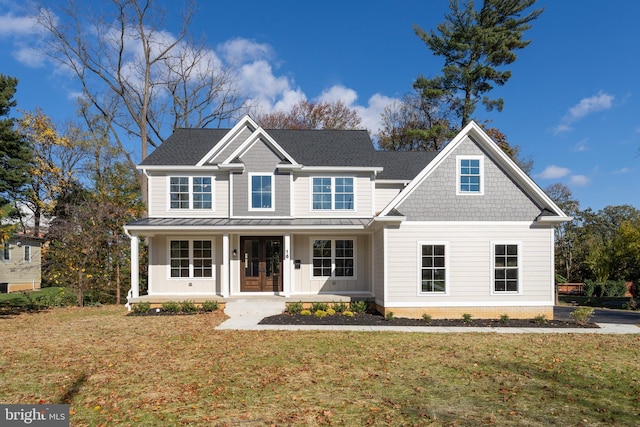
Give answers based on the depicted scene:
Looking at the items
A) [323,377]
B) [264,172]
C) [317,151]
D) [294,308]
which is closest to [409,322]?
[294,308]

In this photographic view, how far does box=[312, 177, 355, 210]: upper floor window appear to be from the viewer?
57.8 ft

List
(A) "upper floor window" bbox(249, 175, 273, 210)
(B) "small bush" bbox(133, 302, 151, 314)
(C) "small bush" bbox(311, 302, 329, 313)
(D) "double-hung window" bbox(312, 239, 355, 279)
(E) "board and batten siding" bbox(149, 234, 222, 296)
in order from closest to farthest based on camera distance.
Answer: (C) "small bush" bbox(311, 302, 329, 313), (B) "small bush" bbox(133, 302, 151, 314), (E) "board and batten siding" bbox(149, 234, 222, 296), (A) "upper floor window" bbox(249, 175, 273, 210), (D) "double-hung window" bbox(312, 239, 355, 279)

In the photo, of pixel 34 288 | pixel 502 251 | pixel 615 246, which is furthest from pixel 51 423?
pixel 34 288

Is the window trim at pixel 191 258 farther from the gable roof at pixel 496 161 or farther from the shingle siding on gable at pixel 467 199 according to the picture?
the shingle siding on gable at pixel 467 199

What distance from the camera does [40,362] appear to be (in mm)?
8172

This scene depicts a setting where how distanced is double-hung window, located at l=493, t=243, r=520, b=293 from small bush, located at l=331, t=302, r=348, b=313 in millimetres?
5177

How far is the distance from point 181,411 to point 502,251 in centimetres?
1148

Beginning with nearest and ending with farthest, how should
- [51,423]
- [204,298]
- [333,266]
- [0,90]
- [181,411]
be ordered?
[51,423] → [181,411] → [204,298] → [333,266] → [0,90]

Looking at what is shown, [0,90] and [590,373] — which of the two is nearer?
[590,373]

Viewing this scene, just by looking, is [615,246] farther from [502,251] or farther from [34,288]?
[34,288]

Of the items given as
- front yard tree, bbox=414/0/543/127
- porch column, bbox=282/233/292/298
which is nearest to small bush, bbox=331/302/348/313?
porch column, bbox=282/233/292/298

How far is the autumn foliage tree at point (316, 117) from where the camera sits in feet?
125

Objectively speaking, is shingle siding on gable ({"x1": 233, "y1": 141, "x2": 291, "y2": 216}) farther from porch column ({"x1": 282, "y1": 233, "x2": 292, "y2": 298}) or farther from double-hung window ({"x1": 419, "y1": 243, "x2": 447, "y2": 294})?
double-hung window ({"x1": 419, "y1": 243, "x2": 447, "y2": 294})

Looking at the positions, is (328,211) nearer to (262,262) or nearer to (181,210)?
(262,262)
